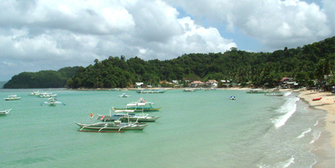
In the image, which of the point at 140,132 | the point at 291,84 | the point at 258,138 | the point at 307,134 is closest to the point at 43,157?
the point at 140,132

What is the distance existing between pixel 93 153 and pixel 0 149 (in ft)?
21.4

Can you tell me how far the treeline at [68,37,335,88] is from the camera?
110062 mm

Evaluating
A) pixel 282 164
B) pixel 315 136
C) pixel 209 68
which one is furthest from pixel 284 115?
pixel 209 68

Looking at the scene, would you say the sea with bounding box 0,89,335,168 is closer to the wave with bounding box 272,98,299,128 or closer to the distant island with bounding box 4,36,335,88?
the wave with bounding box 272,98,299,128

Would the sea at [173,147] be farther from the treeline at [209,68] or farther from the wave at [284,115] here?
the treeline at [209,68]

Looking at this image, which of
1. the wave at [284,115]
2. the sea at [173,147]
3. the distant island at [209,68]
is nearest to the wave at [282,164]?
the sea at [173,147]

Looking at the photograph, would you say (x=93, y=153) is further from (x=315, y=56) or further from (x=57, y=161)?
(x=315, y=56)

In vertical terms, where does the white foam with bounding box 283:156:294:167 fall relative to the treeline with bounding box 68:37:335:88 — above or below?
below

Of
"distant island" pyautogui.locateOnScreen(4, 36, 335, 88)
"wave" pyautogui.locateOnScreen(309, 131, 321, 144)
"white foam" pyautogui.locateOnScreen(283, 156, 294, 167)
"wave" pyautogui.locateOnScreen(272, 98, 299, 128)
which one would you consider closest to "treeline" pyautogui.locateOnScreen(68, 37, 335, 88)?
"distant island" pyautogui.locateOnScreen(4, 36, 335, 88)

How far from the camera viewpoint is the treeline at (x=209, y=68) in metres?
110

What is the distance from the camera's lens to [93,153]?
14.4 meters

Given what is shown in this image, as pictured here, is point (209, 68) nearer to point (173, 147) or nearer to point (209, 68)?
point (209, 68)

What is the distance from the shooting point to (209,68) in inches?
6905

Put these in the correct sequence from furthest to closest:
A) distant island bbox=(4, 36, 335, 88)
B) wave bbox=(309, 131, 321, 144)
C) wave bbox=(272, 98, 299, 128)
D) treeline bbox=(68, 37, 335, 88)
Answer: treeline bbox=(68, 37, 335, 88)
distant island bbox=(4, 36, 335, 88)
wave bbox=(272, 98, 299, 128)
wave bbox=(309, 131, 321, 144)
